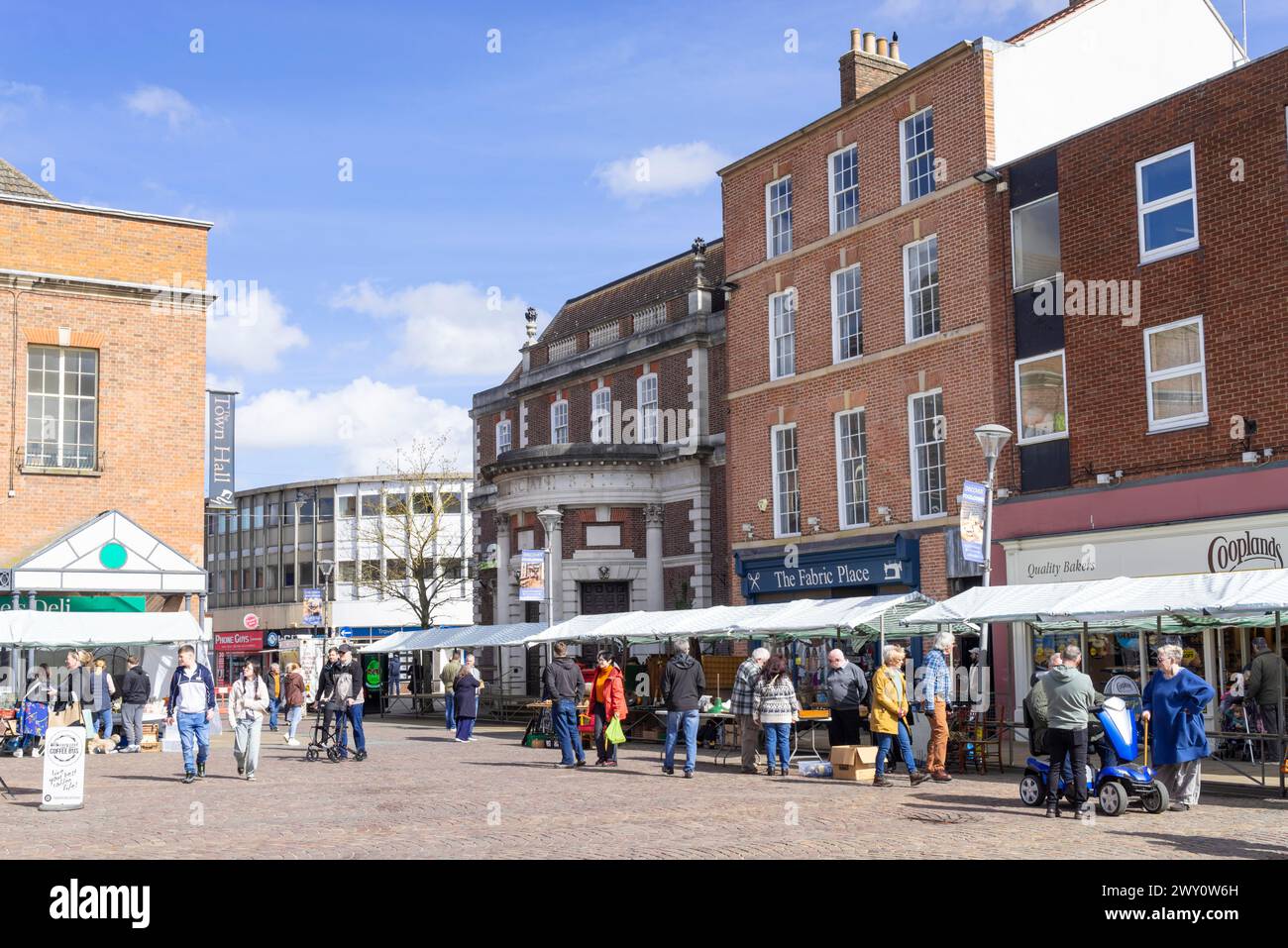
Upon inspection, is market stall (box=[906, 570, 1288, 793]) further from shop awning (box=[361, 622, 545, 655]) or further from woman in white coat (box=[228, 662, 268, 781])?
shop awning (box=[361, 622, 545, 655])

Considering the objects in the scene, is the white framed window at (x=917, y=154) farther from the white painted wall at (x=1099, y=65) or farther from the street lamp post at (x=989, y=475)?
the street lamp post at (x=989, y=475)

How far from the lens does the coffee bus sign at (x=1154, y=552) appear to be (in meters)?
20.7

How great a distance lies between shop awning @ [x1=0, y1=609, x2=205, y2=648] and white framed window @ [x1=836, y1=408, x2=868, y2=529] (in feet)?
43.8

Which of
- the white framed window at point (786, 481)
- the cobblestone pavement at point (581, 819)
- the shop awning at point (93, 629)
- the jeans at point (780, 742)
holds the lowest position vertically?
the cobblestone pavement at point (581, 819)

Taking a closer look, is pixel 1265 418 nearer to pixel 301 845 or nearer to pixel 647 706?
pixel 647 706

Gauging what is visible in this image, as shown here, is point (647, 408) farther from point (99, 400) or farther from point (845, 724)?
point (845, 724)

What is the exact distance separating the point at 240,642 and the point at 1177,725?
242 ft

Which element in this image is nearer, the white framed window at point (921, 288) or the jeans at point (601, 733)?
the jeans at point (601, 733)

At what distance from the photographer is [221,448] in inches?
1161

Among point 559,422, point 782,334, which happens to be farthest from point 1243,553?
point 559,422

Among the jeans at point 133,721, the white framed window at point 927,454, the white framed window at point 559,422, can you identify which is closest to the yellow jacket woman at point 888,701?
the white framed window at point 927,454

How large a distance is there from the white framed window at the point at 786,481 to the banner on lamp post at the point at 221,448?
1198 centimetres

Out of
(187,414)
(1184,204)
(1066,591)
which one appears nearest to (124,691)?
(187,414)

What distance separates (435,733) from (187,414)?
8766mm
